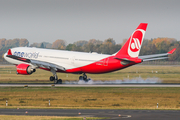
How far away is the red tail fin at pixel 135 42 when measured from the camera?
58.3 m

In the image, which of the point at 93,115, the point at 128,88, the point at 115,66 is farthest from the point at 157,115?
the point at 115,66

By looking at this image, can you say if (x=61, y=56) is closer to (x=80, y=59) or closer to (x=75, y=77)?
(x=80, y=59)

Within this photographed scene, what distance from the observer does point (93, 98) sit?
47.0 m

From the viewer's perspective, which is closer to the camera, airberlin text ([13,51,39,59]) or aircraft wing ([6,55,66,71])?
aircraft wing ([6,55,66,71])

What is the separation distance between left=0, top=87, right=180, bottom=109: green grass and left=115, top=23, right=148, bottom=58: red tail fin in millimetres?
6968

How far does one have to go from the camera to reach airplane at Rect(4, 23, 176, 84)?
5856 cm

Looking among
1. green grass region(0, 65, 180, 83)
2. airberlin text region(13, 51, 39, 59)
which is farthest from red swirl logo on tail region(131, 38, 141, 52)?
airberlin text region(13, 51, 39, 59)

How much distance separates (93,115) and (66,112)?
3.67 meters

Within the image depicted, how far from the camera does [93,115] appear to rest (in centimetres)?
3184

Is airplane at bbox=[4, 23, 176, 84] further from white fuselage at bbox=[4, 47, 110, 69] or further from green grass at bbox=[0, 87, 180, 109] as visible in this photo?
green grass at bbox=[0, 87, 180, 109]

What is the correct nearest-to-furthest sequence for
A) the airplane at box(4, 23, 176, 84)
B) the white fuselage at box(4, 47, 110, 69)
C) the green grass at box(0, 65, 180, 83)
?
the airplane at box(4, 23, 176, 84) → the white fuselage at box(4, 47, 110, 69) → the green grass at box(0, 65, 180, 83)

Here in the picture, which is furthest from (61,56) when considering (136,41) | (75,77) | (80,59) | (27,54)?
(136,41)

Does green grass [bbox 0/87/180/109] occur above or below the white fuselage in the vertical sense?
below

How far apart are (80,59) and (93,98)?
61.9 feet
